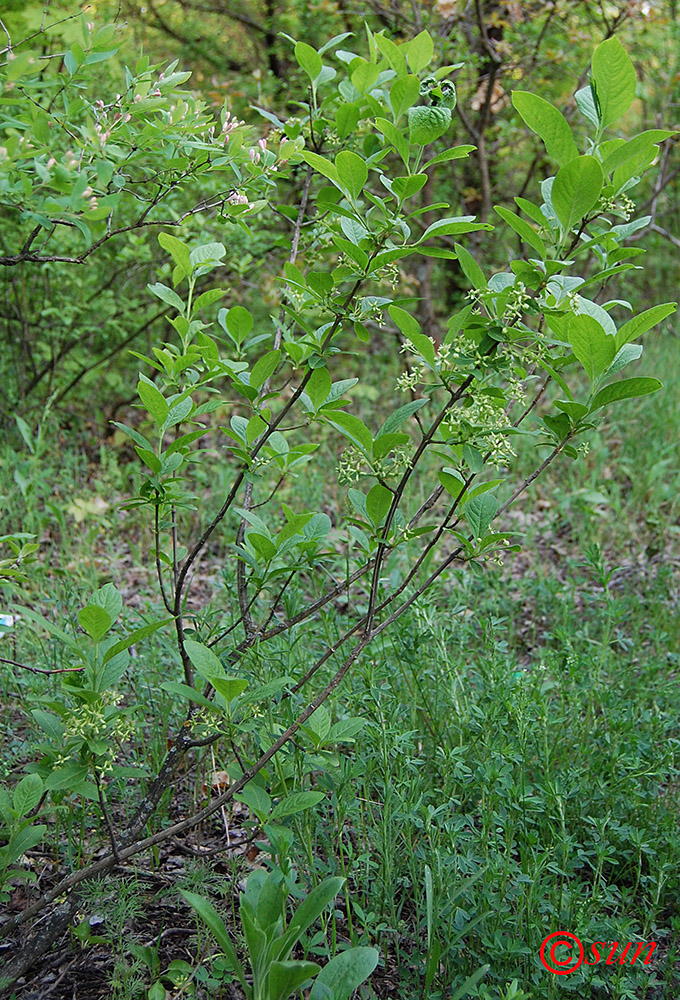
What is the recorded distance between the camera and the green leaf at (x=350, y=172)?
1.42 m

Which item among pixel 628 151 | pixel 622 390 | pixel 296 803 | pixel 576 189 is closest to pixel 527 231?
pixel 576 189

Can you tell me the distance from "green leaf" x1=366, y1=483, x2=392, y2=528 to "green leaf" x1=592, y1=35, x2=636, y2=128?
0.78 m

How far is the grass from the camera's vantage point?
168 cm

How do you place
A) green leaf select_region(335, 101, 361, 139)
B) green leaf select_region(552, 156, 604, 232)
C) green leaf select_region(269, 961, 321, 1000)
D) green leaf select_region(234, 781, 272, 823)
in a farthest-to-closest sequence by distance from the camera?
green leaf select_region(335, 101, 361, 139) → green leaf select_region(234, 781, 272, 823) → green leaf select_region(552, 156, 604, 232) → green leaf select_region(269, 961, 321, 1000)

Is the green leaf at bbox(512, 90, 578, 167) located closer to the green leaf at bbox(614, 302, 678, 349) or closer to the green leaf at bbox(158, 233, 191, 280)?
the green leaf at bbox(614, 302, 678, 349)

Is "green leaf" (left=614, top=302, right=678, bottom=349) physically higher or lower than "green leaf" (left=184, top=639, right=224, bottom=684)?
higher

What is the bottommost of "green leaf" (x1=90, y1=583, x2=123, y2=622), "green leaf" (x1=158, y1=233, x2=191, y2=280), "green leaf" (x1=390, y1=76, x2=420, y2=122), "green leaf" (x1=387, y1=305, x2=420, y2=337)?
"green leaf" (x1=90, y1=583, x2=123, y2=622)

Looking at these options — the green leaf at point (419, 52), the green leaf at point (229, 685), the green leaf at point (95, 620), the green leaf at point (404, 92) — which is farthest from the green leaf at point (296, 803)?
the green leaf at point (419, 52)

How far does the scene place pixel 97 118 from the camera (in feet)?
4.88

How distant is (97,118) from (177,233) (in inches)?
120

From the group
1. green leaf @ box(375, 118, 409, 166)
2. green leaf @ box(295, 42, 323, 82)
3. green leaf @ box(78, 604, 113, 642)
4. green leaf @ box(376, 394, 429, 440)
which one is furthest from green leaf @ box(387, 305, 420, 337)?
green leaf @ box(78, 604, 113, 642)

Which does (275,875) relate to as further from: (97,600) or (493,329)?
(493,329)

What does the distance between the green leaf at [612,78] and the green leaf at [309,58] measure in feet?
2.04

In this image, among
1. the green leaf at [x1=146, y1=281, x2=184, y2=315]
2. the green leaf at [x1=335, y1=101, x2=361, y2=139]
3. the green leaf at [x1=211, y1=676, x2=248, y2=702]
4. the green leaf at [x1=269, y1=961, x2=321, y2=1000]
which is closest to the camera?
the green leaf at [x1=269, y1=961, x2=321, y2=1000]
